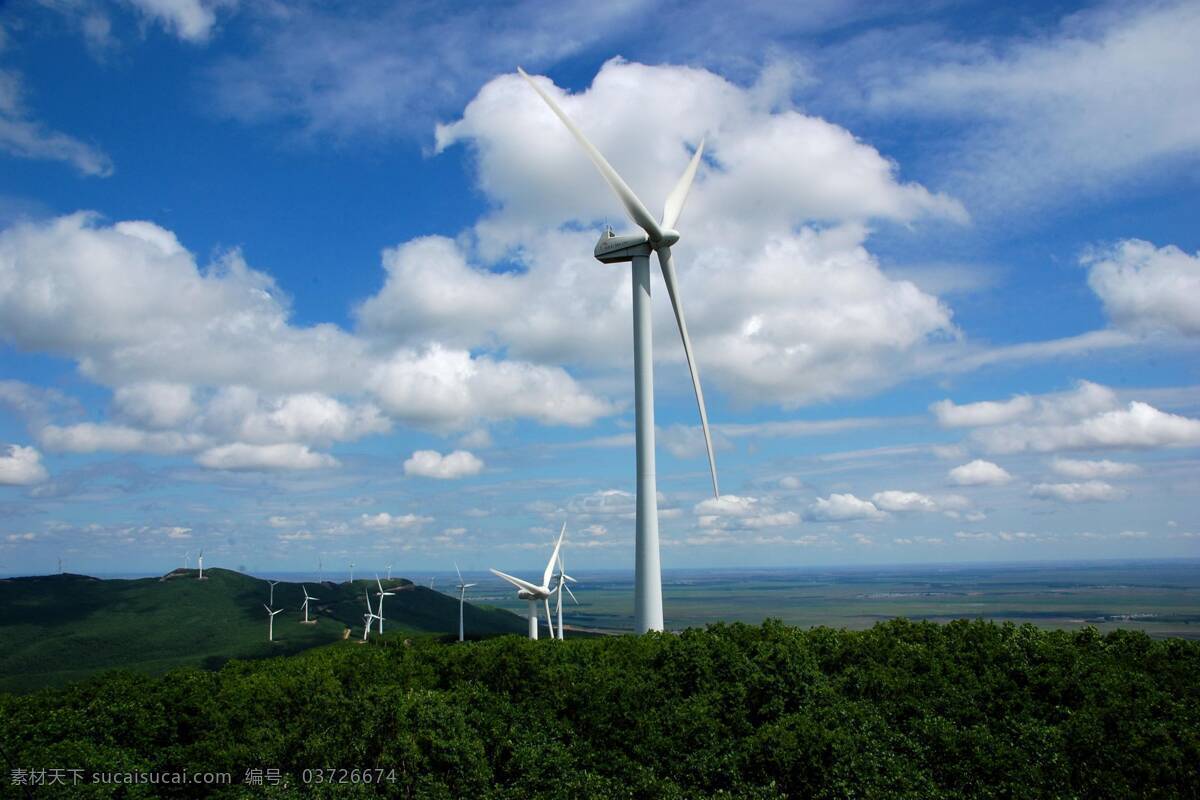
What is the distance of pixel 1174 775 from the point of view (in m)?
27.3

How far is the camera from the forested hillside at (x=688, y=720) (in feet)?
94.9

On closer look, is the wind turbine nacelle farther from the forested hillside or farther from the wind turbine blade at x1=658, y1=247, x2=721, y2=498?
the forested hillside

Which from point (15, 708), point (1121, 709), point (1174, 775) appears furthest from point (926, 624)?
point (15, 708)

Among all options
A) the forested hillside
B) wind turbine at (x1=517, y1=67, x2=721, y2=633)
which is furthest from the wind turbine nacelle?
the forested hillside

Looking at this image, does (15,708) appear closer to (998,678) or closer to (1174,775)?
(998,678)

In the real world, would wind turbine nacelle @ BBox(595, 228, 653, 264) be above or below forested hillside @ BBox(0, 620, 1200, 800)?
above

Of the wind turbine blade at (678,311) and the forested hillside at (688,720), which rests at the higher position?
the wind turbine blade at (678,311)

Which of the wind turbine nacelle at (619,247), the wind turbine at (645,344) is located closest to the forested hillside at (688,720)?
the wind turbine at (645,344)

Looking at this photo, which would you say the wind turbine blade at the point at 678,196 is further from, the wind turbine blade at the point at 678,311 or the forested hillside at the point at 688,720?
the forested hillside at the point at 688,720

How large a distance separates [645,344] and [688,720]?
26953mm

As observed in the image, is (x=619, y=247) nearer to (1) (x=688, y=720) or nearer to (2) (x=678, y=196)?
(2) (x=678, y=196)

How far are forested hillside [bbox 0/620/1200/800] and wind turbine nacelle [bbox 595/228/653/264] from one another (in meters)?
27.0

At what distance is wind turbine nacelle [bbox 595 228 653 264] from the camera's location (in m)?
56.8

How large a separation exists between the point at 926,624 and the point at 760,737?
17.9 meters
